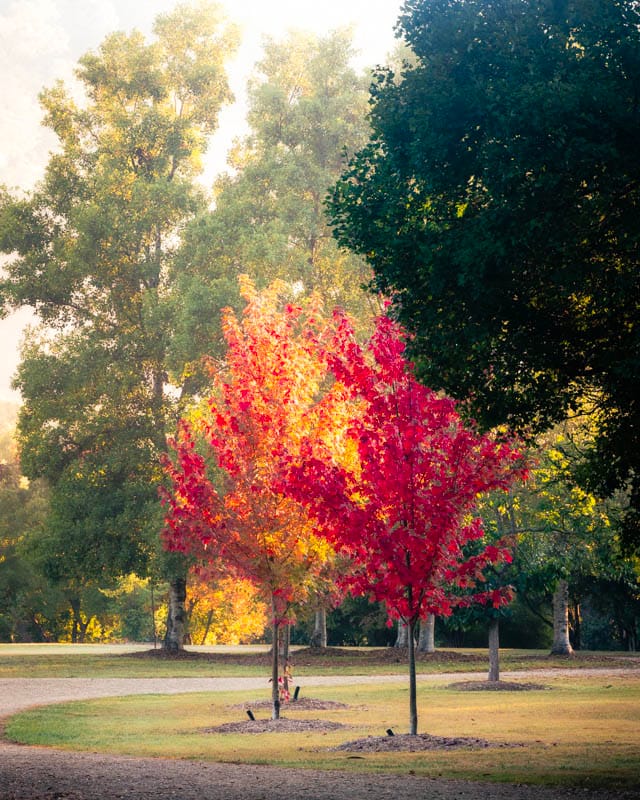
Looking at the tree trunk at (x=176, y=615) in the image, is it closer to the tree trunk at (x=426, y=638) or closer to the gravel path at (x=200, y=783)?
the tree trunk at (x=426, y=638)

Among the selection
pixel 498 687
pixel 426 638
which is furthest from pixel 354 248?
pixel 426 638

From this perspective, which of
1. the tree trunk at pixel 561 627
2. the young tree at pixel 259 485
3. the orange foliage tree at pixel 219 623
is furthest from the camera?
the orange foliage tree at pixel 219 623

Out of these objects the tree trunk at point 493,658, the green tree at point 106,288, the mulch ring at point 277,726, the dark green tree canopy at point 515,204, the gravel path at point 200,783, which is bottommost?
the mulch ring at point 277,726

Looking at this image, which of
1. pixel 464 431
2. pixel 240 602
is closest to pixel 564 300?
pixel 464 431

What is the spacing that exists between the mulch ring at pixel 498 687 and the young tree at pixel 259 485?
8.23 m

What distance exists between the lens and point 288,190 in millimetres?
41062

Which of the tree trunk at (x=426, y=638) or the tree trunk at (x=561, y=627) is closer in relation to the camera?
the tree trunk at (x=561, y=627)

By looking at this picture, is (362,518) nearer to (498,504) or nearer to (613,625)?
(498,504)

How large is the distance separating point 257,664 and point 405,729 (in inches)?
826

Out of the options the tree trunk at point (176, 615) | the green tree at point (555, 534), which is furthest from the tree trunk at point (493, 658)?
the tree trunk at point (176, 615)

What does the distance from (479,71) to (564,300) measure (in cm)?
285

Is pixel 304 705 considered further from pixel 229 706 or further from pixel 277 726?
pixel 277 726

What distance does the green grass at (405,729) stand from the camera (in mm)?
12086

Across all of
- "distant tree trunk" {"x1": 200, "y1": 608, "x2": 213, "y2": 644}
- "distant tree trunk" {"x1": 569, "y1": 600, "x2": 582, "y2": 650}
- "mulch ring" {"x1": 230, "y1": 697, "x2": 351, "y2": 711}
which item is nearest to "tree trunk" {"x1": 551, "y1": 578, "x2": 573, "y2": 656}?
"distant tree trunk" {"x1": 569, "y1": 600, "x2": 582, "y2": 650}
